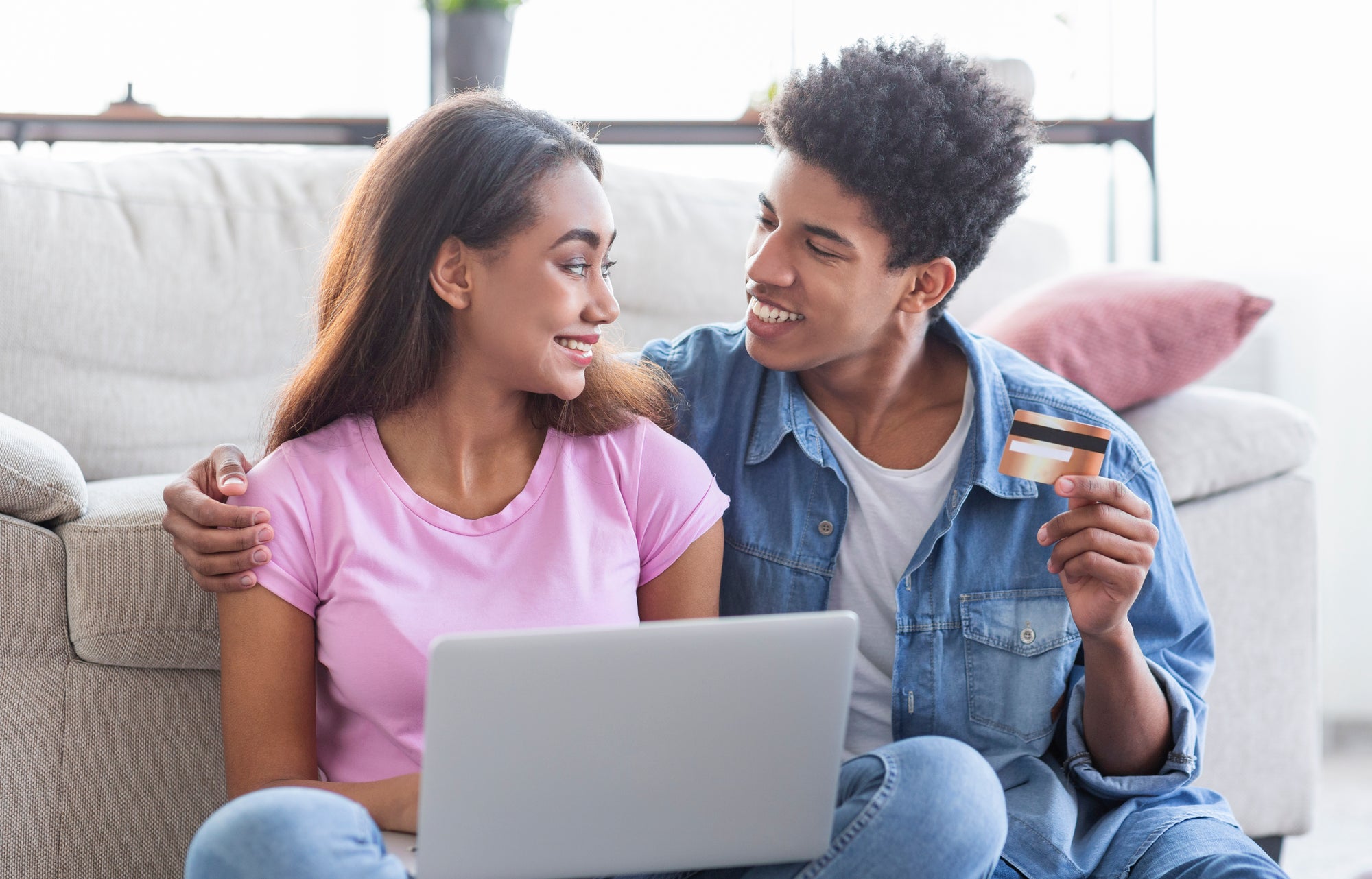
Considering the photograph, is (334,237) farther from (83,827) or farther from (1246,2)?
(1246,2)

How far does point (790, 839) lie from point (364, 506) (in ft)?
1.61

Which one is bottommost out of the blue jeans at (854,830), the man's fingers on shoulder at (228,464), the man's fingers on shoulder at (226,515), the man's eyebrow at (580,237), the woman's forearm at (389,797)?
the woman's forearm at (389,797)

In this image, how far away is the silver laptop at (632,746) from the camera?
0.82 m

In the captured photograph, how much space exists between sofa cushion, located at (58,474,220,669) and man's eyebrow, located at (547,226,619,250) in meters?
0.56

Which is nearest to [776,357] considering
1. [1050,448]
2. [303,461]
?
[1050,448]

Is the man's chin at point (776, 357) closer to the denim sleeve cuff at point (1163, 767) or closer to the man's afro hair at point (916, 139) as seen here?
the man's afro hair at point (916, 139)

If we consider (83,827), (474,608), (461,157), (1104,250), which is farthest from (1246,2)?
(83,827)

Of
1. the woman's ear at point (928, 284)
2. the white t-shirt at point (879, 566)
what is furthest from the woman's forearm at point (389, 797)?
the woman's ear at point (928, 284)

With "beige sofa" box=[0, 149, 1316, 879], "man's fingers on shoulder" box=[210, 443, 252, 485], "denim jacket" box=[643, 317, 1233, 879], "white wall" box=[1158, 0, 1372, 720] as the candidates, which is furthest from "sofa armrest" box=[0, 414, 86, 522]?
"white wall" box=[1158, 0, 1372, 720]

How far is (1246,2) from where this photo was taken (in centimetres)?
254

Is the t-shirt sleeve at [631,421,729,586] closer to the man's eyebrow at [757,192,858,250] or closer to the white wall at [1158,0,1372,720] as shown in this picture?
the man's eyebrow at [757,192,858,250]

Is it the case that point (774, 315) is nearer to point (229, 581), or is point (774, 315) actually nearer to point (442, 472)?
point (442, 472)

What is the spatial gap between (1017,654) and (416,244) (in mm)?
708

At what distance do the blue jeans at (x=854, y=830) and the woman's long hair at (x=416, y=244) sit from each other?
0.40m
